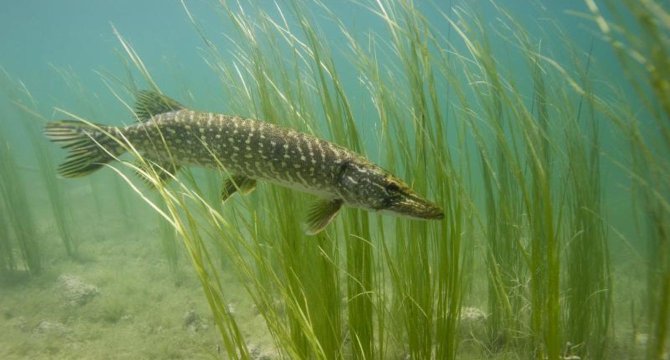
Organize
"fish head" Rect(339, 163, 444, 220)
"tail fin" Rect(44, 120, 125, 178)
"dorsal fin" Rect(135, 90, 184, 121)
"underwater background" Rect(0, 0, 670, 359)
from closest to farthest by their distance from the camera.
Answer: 1. "underwater background" Rect(0, 0, 670, 359)
2. "fish head" Rect(339, 163, 444, 220)
3. "tail fin" Rect(44, 120, 125, 178)
4. "dorsal fin" Rect(135, 90, 184, 121)

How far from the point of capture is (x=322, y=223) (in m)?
2.80

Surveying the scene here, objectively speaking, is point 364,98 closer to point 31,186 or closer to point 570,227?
point 570,227

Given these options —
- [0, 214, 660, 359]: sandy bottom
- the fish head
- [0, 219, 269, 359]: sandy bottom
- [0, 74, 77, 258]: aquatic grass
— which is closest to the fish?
the fish head

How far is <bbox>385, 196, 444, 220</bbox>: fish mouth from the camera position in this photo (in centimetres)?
268

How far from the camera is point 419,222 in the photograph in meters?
3.06

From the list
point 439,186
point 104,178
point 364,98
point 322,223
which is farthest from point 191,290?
point 104,178

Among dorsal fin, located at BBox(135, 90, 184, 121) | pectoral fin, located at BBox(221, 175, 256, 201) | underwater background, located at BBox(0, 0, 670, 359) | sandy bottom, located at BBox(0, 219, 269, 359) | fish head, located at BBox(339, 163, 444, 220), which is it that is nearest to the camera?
underwater background, located at BBox(0, 0, 670, 359)

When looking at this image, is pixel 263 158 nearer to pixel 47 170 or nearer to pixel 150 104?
pixel 150 104

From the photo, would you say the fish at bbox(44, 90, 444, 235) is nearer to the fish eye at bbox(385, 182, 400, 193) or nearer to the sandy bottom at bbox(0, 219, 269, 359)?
the fish eye at bbox(385, 182, 400, 193)

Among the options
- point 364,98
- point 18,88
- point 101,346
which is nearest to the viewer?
point 364,98

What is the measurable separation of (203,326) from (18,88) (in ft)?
22.3

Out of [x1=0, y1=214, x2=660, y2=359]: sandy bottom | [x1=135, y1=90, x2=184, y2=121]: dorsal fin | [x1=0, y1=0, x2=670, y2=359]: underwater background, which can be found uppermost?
[x1=135, y1=90, x2=184, y2=121]: dorsal fin

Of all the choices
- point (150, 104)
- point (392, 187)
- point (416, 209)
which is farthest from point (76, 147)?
point (416, 209)

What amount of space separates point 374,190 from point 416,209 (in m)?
0.36
